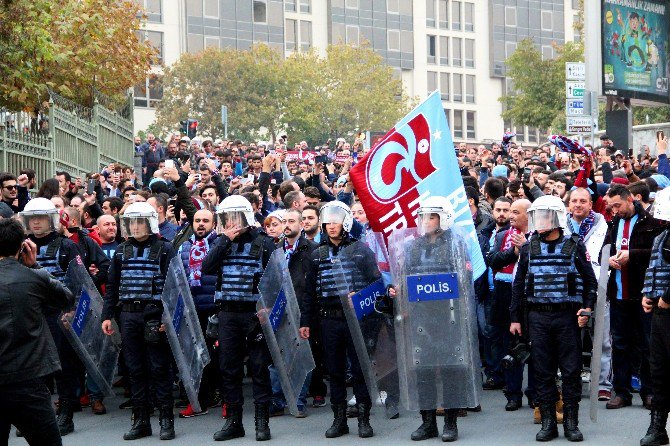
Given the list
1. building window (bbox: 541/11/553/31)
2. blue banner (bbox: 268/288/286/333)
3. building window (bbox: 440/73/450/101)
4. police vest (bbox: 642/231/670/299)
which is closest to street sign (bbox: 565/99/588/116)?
blue banner (bbox: 268/288/286/333)

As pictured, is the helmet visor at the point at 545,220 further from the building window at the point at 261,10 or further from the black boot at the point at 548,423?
the building window at the point at 261,10

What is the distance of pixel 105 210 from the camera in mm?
13789

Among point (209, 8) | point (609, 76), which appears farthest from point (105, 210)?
point (209, 8)

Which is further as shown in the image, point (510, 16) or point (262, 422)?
point (510, 16)

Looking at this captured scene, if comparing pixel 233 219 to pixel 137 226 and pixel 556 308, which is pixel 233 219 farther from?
pixel 556 308

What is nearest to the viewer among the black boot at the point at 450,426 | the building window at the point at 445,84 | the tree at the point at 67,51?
the black boot at the point at 450,426

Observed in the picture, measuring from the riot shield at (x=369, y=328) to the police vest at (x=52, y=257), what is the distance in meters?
2.63

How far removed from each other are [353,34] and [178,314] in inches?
2809

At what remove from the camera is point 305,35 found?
79750 millimetres

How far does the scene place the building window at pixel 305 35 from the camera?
79375 millimetres

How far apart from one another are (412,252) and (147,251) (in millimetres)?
2345

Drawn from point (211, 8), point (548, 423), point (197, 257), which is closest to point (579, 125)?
point (197, 257)

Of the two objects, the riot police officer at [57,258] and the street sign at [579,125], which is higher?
the street sign at [579,125]

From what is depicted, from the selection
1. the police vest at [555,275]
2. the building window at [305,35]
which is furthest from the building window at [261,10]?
the police vest at [555,275]
